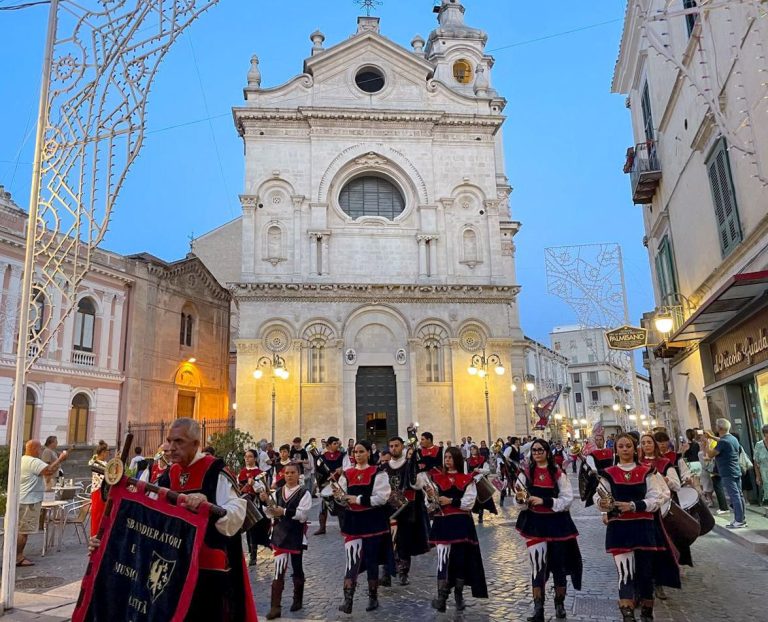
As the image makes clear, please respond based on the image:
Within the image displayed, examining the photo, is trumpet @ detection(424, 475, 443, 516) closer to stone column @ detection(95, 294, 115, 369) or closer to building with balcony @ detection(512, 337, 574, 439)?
stone column @ detection(95, 294, 115, 369)

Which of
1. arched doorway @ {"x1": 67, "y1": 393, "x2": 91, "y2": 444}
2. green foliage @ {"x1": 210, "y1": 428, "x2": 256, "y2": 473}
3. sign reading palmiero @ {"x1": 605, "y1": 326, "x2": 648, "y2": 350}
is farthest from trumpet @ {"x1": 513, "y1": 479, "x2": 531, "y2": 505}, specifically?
arched doorway @ {"x1": 67, "y1": 393, "x2": 91, "y2": 444}

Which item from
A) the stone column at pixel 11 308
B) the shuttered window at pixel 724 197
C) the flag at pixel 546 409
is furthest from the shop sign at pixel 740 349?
the stone column at pixel 11 308

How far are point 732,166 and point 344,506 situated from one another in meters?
9.58

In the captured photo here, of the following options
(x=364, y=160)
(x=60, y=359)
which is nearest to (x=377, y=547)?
(x=60, y=359)

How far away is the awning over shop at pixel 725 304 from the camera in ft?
28.6

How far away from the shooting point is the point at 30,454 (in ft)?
31.7

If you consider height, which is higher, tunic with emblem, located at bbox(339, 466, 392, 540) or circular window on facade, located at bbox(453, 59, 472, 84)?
circular window on facade, located at bbox(453, 59, 472, 84)

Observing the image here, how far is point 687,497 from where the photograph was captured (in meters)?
7.43

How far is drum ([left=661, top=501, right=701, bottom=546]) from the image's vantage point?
22.3 feet

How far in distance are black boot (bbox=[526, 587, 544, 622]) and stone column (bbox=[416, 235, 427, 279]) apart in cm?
2395

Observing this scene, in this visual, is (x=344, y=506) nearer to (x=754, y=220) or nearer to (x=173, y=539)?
(x=173, y=539)

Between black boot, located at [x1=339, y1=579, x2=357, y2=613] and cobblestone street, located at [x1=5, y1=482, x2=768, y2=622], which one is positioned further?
black boot, located at [x1=339, y1=579, x2=357, y2=613]

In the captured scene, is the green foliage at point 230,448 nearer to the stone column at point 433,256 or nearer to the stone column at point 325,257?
the stone column at point 325,257

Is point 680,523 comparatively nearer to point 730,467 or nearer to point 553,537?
point 553,537
